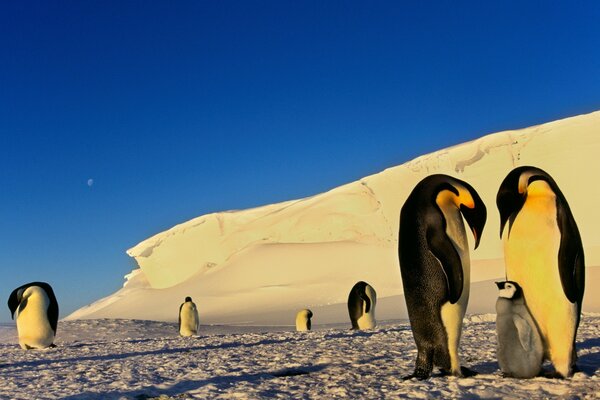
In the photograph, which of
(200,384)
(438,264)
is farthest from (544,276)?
(200,384)

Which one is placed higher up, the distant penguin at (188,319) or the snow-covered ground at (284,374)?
the distant penguin at (188,319)

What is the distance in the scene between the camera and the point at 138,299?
155ft

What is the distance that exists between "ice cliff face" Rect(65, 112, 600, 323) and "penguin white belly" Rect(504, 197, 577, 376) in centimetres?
3144

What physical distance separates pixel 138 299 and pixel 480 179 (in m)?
27.7

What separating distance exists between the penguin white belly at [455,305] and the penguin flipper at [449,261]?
9 centimetres

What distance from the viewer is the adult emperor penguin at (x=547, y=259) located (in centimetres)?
541

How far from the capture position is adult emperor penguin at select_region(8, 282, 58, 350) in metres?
11.9

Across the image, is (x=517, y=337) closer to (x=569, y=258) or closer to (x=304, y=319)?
(x=569, y=258)

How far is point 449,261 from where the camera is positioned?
5555 mm

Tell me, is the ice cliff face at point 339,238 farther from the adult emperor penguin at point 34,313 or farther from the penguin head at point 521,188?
the penguin head at point 521,188

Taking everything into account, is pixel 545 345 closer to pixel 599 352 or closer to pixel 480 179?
pixel 599 352

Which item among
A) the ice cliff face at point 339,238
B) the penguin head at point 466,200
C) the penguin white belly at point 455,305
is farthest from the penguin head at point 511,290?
the ice cliff face at point 339,238

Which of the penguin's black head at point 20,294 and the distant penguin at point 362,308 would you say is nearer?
the penguin's black head at point 20,294

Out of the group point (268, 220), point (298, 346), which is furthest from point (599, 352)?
point (268, 220)
